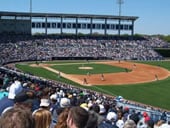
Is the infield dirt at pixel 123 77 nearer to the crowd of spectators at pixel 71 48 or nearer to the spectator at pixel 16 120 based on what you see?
the crowd of spectators at pixel 71 48

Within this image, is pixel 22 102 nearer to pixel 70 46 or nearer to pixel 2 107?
pixel 2 107

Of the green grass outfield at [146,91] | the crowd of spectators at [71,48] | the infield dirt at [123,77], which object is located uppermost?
the crowd of spectators at [71,48]

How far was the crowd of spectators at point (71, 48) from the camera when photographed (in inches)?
3172

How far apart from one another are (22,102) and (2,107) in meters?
0.51

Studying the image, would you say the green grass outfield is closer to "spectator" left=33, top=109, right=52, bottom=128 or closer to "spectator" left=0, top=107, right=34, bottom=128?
"spectator" left=33, top=109, right=52, bottom=128

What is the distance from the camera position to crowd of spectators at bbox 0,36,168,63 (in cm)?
8056

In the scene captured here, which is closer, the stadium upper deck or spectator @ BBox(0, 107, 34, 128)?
spectator @ BBox(0, 107, 34, 128)

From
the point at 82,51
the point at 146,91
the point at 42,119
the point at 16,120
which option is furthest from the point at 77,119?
the point at 82,51

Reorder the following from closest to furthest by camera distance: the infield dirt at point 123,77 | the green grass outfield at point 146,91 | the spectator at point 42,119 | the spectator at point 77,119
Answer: the spectator at point 77,119 → the spectator at point 42,119 → the green grass outfield at point 146,91 → the infield dirt at point 123,77

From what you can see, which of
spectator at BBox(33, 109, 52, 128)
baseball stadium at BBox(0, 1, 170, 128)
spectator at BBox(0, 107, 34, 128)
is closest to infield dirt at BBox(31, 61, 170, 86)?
baseball stadium at BBox(0, 1, 170, 128)

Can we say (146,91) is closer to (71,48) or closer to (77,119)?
(77,119)

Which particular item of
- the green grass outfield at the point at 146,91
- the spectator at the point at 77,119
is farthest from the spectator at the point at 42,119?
the green grass outfield at the point at 146,91

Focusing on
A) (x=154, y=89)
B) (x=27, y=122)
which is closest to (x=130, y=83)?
(x=154, y=89)

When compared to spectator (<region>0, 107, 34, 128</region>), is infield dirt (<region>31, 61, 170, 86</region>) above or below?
below
